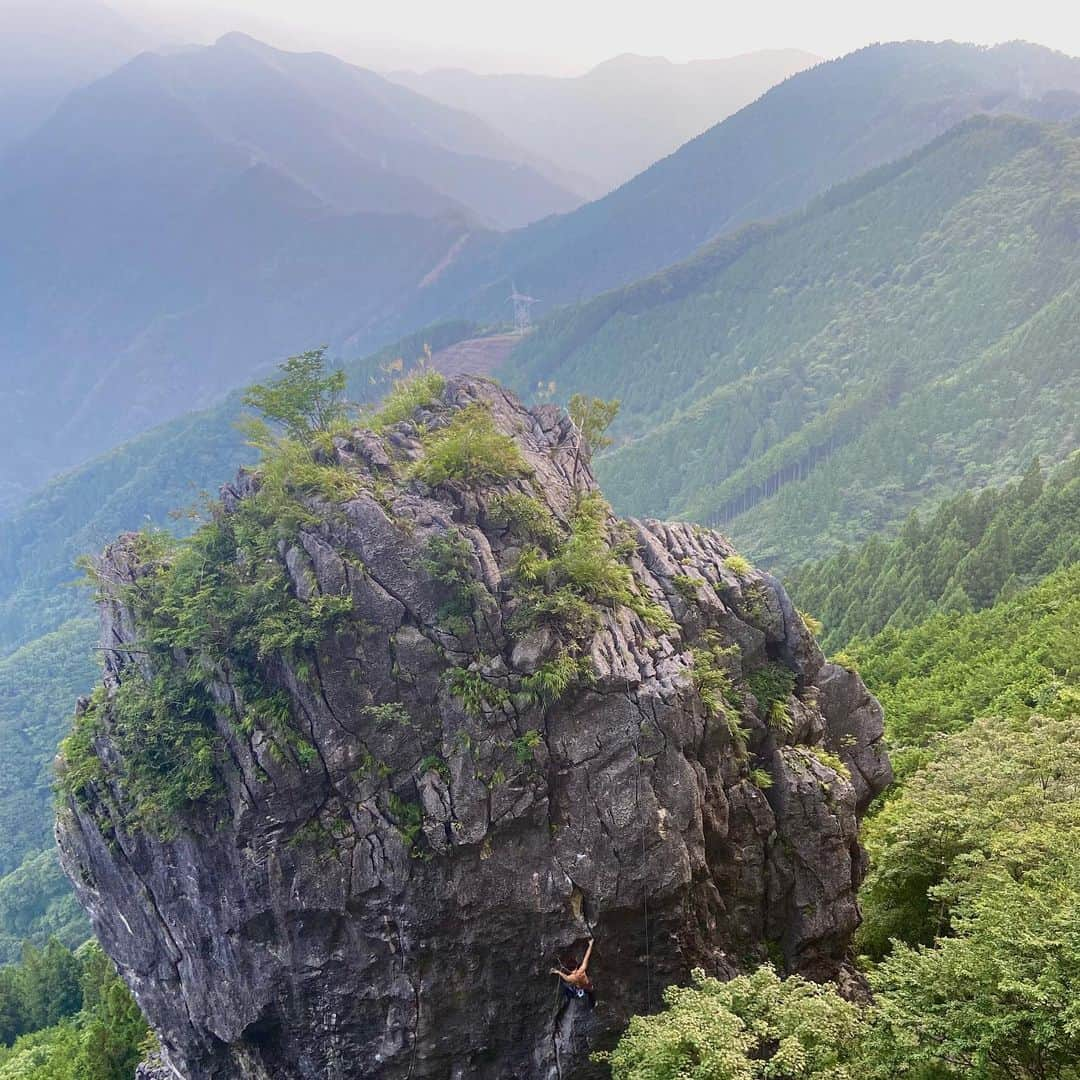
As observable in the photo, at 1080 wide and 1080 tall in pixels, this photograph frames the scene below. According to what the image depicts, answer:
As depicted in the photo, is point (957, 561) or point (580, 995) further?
point (957, 561)

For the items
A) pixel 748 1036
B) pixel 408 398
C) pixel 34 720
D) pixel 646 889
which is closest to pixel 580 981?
pixel 646 889

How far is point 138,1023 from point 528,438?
31930 millimetres

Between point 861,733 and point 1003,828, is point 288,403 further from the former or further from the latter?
point 1003,828

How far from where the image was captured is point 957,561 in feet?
236

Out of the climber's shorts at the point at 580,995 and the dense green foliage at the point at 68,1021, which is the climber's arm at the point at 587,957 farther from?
the dense green foliage at the point at 68,1021

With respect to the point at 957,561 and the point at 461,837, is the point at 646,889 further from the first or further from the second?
the point at 957,561

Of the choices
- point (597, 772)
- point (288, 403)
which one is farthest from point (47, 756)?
point (597, 772)

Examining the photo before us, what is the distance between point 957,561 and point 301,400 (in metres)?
62.6

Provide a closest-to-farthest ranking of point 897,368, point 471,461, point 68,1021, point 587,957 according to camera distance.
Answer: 1. point 587,957
2. point 471,461
3. point 68,1021
4. point 897,368

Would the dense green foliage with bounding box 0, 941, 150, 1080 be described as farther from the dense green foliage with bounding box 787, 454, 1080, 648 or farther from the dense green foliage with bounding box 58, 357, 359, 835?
the dense green foliage with bounding box 787, 454, 1080, 648

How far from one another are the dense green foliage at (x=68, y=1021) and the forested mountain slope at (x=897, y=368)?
10116 centimetres

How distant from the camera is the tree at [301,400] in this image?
95.4 ft

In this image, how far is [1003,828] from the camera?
2248cm

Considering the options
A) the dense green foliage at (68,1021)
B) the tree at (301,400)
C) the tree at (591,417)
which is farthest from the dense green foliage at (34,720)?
the tree at (591,417)
